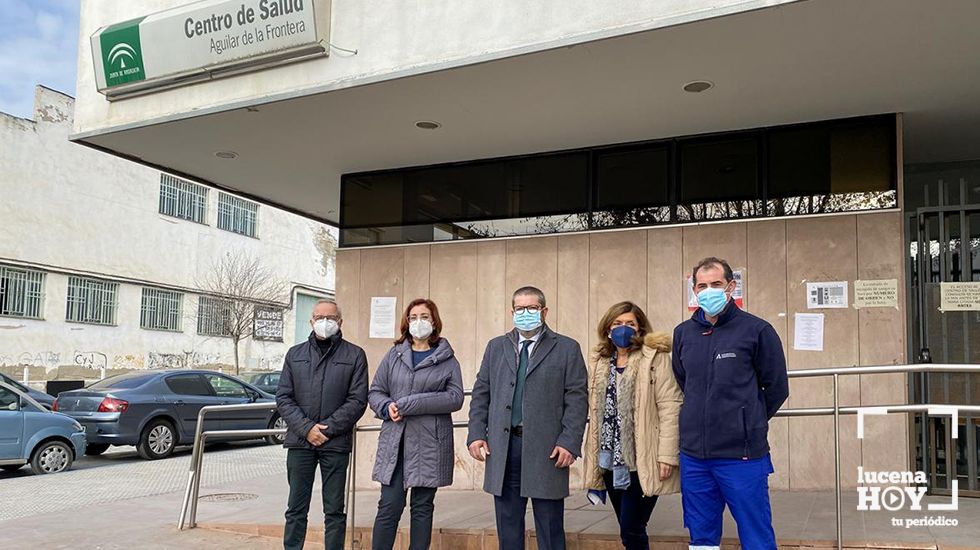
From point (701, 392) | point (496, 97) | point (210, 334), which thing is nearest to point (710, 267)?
point (701, 392)

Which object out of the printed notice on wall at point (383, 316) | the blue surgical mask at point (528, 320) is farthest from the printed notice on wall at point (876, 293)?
the printed notice on wall at point (383, 316)

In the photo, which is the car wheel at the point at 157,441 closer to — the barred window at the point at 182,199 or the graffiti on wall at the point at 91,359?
the graffiti on wall at the point at 91,359

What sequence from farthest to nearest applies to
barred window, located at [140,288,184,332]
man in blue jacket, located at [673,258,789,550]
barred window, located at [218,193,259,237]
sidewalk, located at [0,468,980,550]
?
barred window, located at [218,193,259,237] → barred window, located at [140,288,184,332] → sidewalk, located at [0,468,980,550] → man in blue jacket, located at [673,258,789,550]

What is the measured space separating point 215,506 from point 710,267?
6.17m

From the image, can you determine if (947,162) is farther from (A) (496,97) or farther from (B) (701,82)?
(A) (496,97)

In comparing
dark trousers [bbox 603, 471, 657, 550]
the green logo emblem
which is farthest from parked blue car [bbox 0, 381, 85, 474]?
dark trousers [bbox 603, 471, 657, 550]

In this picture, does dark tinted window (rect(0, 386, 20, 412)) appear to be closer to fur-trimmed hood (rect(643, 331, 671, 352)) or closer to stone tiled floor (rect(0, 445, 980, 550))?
stone tiled floor (rect(0, 445, 980, 550))

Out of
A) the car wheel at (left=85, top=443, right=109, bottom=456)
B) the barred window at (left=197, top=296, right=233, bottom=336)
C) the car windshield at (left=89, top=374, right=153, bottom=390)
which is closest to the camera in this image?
the car wheel at (left=85, top=443, right=109, bottom=456)

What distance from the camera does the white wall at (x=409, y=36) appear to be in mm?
5766

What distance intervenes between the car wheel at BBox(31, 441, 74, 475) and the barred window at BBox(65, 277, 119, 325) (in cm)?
1651

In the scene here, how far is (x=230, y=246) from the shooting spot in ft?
114

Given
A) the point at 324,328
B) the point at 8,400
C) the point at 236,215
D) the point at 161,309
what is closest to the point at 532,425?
the point at 324,328

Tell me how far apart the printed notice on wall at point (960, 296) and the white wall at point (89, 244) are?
2551cm

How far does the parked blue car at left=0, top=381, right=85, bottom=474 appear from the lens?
11883mm
